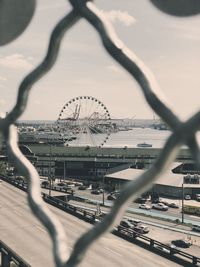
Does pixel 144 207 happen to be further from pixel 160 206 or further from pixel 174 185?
pixel 174 185

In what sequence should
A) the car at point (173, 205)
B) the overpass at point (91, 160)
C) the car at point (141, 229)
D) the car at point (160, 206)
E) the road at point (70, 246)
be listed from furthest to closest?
the overpass at point (91, 160) < the car at point (173, 205) < the car at point (160, 206) < the car at point (141, 229) < the road at point (70, 246)

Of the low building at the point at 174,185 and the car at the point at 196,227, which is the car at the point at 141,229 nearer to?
the car at the point at 196,227

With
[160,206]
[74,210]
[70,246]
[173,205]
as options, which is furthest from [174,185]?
[70,246]

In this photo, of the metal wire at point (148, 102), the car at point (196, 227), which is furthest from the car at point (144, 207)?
the metal wire at point (148, 102)

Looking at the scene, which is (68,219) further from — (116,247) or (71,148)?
(71,148)

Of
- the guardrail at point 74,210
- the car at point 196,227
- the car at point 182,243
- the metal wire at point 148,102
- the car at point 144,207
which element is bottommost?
the car at point 182,243

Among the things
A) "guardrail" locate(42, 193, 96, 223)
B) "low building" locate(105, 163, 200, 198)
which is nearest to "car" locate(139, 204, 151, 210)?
"low building" locate(105, 163, 200, 198)
